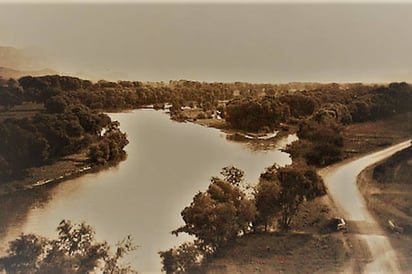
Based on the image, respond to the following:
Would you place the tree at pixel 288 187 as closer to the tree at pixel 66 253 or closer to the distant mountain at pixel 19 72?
the tree at pixel 66 253

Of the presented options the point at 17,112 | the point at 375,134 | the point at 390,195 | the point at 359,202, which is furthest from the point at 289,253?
the point at 17,112

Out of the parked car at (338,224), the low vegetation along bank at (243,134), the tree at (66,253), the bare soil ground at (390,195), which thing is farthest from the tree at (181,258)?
the bare soil ground at (390,195)

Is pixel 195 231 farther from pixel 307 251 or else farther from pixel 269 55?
pixel 269 55

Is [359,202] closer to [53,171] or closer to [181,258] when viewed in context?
[181,258]

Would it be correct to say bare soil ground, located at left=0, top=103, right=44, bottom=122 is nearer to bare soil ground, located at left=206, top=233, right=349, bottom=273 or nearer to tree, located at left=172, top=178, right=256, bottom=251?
tree, located at left=172, top=178, right=256, bottom=251

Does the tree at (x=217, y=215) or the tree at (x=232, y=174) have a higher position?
the tree at (x=232, y=174)

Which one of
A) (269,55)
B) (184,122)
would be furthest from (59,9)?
(269,55)

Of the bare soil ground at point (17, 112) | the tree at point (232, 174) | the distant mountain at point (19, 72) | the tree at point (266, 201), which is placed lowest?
the tree at point (266, 201)

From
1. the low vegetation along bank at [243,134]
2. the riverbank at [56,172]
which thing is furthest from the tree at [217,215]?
the riverbank at [56,172]
